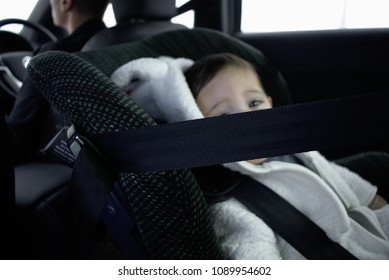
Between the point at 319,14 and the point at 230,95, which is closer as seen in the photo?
the point at 230,95

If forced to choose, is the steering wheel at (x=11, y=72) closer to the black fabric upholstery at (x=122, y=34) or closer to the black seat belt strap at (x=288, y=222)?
the black fabric upholstery at (x=122, y=34)

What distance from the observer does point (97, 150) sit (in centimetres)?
56

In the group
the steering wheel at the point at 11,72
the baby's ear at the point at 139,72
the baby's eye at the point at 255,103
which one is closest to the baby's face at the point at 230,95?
the baby's eye at the point at 255,103

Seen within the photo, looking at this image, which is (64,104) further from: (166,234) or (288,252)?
(288,252)

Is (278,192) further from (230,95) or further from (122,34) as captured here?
(122,34)

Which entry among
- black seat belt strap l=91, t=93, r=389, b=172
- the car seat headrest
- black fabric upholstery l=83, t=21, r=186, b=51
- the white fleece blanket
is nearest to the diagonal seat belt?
black seat belt strap l=91, t=93, r=389, b=172

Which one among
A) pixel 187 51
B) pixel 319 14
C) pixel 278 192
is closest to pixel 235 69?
pixel 187 51

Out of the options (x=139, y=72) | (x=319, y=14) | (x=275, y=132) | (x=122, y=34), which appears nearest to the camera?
(x=275, y=132)

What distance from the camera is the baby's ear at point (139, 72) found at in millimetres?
835

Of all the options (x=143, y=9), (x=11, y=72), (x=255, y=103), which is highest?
(x=143, y=9)

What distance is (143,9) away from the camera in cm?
130

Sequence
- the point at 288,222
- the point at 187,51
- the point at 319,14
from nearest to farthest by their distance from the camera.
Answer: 1. the point at 288,222
2. the point at 187,51
3. the point at 319,14

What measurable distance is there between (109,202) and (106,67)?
28cm

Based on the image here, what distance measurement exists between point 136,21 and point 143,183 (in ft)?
2.87
